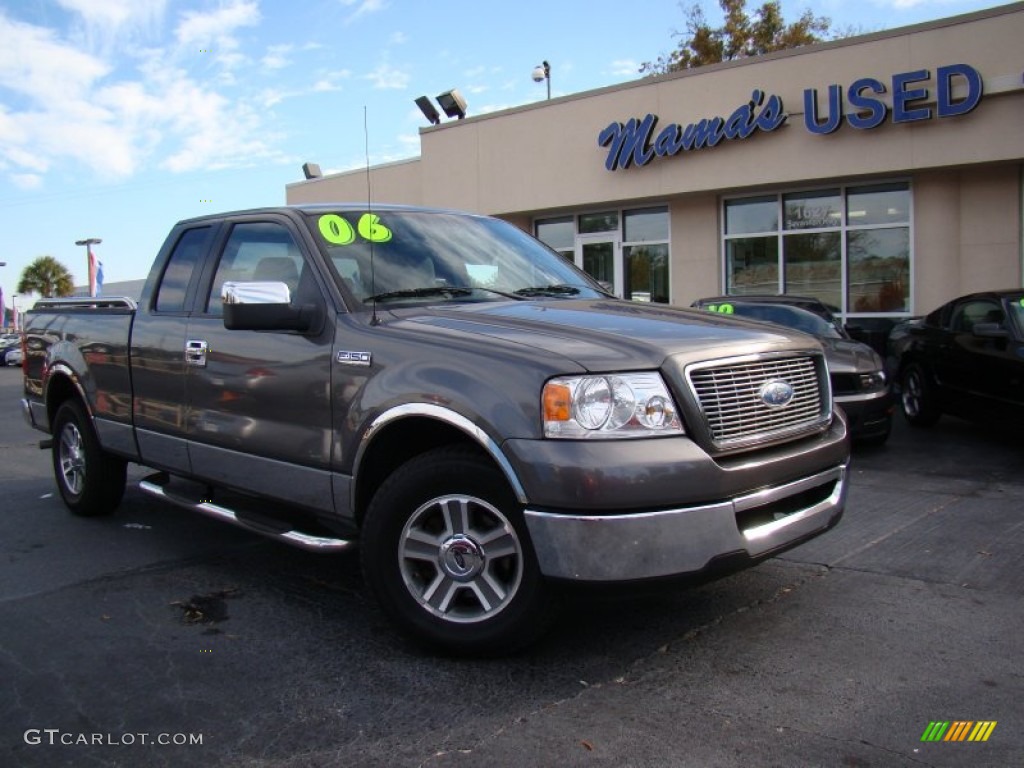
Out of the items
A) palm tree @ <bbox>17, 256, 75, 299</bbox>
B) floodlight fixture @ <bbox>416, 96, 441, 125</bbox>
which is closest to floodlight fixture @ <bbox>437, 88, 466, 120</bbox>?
floodlight fixture @ <bbox>416, 96, 441, 125</bbox>

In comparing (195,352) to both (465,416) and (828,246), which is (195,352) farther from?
(828,246)

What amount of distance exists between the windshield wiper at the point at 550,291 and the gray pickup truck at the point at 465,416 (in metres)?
0.02

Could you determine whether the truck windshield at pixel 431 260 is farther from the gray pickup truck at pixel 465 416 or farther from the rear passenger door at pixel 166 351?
the rear passenger door at pixel 166 351

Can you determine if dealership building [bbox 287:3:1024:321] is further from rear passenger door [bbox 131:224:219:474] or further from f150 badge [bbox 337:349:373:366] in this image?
f150 badge [bbox 337:349:373:366]

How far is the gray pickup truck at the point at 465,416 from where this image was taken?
→ 3.06 meters

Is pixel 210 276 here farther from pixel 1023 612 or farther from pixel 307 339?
pixel 1023 612

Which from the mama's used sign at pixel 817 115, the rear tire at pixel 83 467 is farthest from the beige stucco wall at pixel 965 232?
the rear tire at pixel 83 467

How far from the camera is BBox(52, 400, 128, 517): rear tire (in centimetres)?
583

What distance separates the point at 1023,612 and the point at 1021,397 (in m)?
4.34

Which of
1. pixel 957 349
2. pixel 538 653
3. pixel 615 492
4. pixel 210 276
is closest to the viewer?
pixel 615 492

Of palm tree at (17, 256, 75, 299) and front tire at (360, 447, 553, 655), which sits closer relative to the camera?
front tire at (360, 447, 553, 655)

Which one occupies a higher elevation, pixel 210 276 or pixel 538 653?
pixel 210 276

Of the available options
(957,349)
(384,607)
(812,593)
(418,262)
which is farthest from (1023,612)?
(957,349)

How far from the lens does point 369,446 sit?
3646 mm
